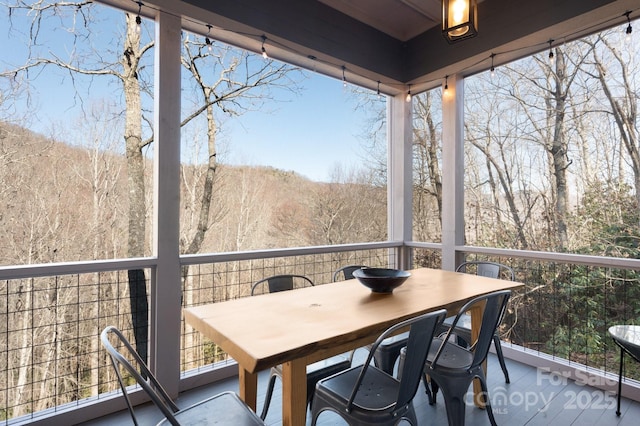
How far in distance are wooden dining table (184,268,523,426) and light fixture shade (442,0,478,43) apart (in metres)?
1.38

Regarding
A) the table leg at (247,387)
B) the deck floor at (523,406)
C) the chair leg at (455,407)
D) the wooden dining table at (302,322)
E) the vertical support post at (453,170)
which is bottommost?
the deck floor at (523,406)

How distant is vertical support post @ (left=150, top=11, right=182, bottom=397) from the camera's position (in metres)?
2.28

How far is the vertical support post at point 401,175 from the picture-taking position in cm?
387

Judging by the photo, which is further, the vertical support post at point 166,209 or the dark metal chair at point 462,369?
the vertical support post at point 166,209

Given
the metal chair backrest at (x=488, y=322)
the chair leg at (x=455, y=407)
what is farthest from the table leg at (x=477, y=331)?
the chair leg at (x=455, y=407)

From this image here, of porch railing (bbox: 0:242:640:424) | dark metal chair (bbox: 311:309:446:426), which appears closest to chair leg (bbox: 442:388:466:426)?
dark metal chair (bbox: 311:309:446:426)

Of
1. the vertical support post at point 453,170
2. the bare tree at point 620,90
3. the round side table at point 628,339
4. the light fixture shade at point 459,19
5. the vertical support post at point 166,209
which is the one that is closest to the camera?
the light fixture shade at point 459,19

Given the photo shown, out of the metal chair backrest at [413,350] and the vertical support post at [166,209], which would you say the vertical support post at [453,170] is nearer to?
the metal chair backrest at [413,350]

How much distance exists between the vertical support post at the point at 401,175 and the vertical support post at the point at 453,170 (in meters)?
0.51

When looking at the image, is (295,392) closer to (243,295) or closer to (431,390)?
(431,390)

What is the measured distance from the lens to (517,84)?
3.92m

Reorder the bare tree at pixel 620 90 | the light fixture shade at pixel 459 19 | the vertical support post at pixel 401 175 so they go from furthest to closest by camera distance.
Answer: the vertical support post at pixel 401 175 → the bare tree at pixel 620 90 → the light fixture shade at pixel 459 19

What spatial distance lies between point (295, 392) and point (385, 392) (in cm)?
43

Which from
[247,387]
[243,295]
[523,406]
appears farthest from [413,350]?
[243,295]
